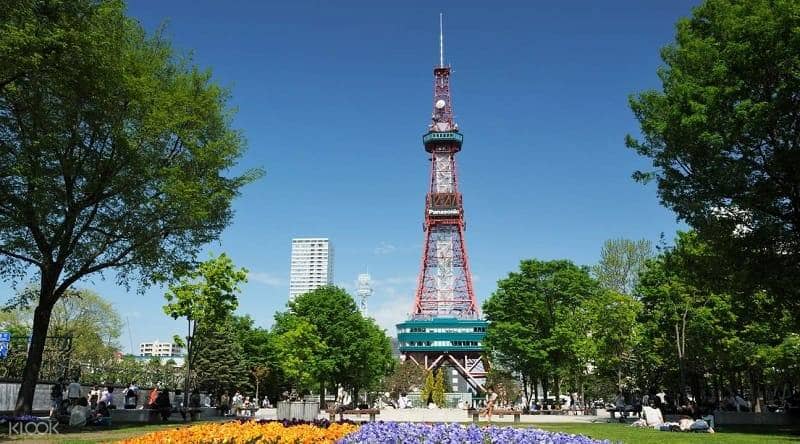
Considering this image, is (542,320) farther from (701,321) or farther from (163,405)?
(163,405)

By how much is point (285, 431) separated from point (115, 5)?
1469cm

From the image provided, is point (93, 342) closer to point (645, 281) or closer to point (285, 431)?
point (645, 281)

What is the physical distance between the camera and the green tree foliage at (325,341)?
155 ft

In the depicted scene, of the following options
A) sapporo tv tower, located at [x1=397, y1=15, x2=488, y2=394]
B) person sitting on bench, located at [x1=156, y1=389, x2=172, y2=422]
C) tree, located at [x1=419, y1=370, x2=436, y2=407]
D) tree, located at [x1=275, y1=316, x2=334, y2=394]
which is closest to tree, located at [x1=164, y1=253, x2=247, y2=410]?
person sitting on bench, located at [x1=156, y1=389, x2=172, y2=422]

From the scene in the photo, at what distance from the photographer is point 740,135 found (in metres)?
17.3

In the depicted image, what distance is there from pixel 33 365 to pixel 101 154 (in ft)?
23.3

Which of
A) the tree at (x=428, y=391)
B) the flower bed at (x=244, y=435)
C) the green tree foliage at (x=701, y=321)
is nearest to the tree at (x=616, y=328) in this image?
the green tree foliage at (x=701, y=321)

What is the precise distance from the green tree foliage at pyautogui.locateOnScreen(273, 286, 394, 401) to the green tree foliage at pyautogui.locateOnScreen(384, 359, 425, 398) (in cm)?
2284

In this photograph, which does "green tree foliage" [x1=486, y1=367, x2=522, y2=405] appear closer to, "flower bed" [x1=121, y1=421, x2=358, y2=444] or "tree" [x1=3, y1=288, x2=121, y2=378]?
"tree" [x1=3, y1=288, x2=121, y2=378]

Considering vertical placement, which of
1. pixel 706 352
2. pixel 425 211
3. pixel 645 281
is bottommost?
pixel 706 352

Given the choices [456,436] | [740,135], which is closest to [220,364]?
[740,135]

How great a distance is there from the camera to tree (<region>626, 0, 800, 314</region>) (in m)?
16.3

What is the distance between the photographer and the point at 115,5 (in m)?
17.9

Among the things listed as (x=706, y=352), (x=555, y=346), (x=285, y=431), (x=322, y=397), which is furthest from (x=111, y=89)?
(x=322, y=397)
